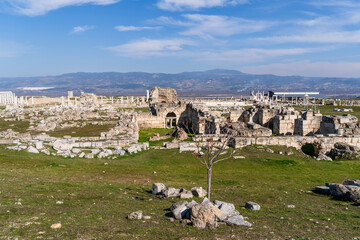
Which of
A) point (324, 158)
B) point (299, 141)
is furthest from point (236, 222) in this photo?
point (299, 141)

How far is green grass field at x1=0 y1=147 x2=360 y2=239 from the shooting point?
7887mm

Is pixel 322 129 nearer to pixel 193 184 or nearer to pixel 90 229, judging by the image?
pixel 193 184

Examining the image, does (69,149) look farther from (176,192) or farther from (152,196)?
(176,192)

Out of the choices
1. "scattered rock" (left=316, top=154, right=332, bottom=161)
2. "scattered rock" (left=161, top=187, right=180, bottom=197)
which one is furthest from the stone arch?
"scattered rock" (left=161, top=187, right=180, bottom=197)

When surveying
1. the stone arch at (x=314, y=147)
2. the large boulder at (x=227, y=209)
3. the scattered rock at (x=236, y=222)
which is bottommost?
the stone arch at (x=314, y=147)

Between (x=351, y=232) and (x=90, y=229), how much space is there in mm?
7289

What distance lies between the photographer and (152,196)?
39.6 ft

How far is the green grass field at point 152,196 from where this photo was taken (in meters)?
7.89

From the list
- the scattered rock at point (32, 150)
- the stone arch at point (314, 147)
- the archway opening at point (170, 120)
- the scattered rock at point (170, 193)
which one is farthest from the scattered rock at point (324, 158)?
the archway opening at point (170, 120)

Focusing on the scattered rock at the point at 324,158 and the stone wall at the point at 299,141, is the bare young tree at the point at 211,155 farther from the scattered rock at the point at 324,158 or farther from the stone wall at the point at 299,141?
the scattered rock at the point at 324,158

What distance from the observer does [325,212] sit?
33.7ft

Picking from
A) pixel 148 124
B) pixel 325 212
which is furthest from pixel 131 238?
pixel 148 124

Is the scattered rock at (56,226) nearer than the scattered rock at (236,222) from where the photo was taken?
Yes

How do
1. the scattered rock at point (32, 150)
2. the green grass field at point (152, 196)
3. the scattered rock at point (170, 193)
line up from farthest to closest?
the scattered rock at point (32, 150)
the scattered rock at point (170, 193)
the green grass field at point (152, 196)
